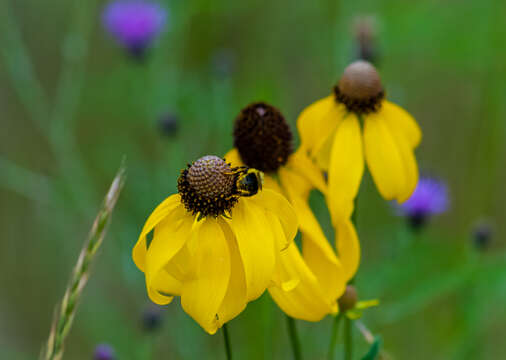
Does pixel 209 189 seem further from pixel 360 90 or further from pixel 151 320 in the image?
pixel 151 320

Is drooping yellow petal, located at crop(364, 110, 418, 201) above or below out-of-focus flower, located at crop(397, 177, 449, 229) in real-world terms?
above

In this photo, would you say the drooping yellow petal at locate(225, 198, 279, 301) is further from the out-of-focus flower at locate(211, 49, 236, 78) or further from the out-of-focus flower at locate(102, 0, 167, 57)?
the out-of-focus flower at locate(102, 0, 167, 57)

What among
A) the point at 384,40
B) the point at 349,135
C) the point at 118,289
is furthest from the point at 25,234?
the point at 349,135

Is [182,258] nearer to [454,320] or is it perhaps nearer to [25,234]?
[454,320]

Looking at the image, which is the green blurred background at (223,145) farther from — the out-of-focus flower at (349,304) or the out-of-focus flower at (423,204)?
the out-of-focus flower at (349,304)

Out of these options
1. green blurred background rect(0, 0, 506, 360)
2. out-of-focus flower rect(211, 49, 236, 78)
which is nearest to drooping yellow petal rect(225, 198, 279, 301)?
green blurred background rect(0, 0, 506, 360)

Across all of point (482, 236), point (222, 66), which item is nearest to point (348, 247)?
point (482, 236)
